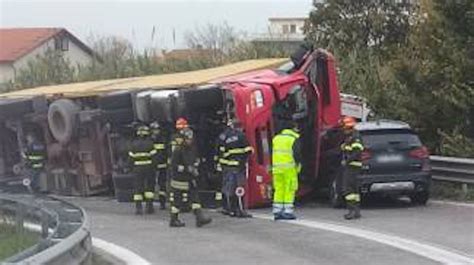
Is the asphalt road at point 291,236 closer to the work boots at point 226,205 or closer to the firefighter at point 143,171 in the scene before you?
the work boots at point 226,205

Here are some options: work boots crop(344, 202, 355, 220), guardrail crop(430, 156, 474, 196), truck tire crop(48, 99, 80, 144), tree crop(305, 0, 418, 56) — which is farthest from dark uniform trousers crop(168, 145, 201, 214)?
tree crop(305, 0, 418, 56)

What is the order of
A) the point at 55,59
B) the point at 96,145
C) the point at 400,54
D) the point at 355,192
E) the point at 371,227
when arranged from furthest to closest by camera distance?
the point at 55,59 → the point at 400,54 → the point at 96,145 → the point at 355,192 → the point at 371,227

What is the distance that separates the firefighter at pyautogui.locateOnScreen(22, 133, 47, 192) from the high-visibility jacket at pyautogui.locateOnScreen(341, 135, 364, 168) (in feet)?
26.4

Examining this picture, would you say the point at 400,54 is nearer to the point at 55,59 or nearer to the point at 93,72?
the point at 93,72

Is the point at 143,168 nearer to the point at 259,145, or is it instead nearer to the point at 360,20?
the point at 259,145

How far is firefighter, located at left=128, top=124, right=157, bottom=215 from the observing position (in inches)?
613

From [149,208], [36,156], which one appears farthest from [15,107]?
[149,208]

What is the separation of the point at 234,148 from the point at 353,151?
1.83m

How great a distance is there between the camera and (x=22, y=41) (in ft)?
263

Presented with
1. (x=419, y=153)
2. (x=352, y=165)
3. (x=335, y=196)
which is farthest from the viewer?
(x=335, y=196)

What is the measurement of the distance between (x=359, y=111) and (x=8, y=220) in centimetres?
774

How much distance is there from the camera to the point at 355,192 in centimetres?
1400

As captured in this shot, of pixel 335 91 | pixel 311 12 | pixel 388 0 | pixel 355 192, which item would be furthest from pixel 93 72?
pixel 355 192

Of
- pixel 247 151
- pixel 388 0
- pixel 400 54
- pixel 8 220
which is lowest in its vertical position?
pixel 8 220
